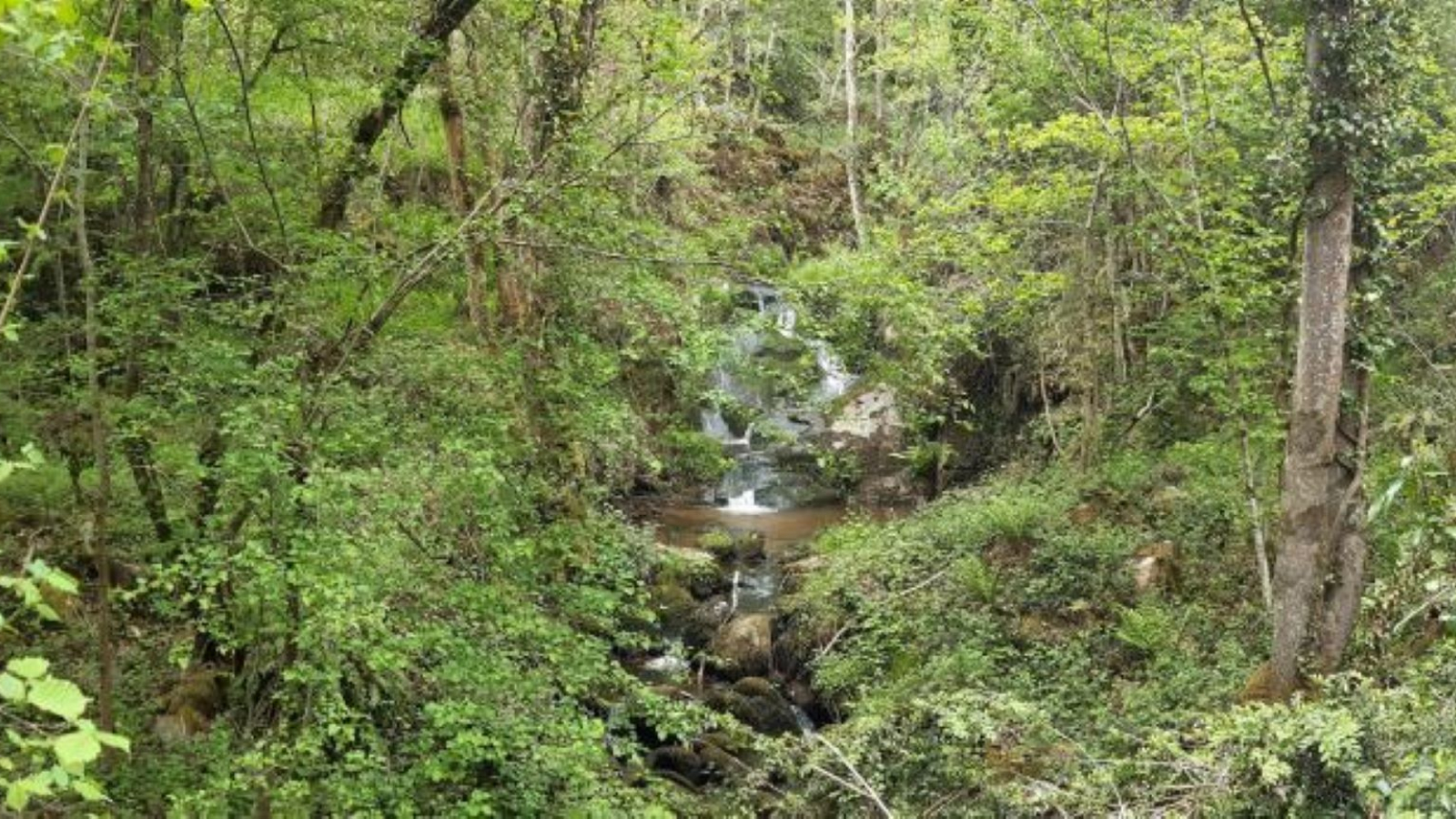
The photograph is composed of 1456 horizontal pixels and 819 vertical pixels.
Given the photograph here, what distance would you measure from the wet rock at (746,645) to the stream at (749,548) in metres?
0.01

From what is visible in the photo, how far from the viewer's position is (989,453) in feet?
66.3

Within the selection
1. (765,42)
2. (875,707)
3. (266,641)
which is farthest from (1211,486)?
(765,42)

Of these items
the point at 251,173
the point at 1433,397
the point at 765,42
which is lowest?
the point at 1433,397

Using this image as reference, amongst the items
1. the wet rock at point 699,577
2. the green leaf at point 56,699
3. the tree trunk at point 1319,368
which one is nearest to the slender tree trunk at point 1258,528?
the tree trunk at point 1319,368

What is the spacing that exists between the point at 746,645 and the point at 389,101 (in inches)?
354

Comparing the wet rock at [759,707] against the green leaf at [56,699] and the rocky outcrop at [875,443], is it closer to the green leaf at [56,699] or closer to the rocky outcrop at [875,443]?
the rocky outcrop at [875,443]

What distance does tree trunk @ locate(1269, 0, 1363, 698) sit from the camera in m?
7.88

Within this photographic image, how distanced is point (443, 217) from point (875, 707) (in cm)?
594

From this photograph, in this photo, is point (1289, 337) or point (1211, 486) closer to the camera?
point (1289, 337)

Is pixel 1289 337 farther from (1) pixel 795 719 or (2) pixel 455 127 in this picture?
(2) pixel 455 127

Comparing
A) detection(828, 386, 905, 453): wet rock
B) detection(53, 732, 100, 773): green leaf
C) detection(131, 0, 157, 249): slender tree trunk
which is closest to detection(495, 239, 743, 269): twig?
detection(131, 0, 157, 249): slender tree trunk

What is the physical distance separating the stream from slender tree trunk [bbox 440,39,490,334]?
194cm

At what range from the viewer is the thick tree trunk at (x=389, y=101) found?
6984 millimetres

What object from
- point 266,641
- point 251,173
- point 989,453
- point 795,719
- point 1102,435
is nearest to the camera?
point 266,641
